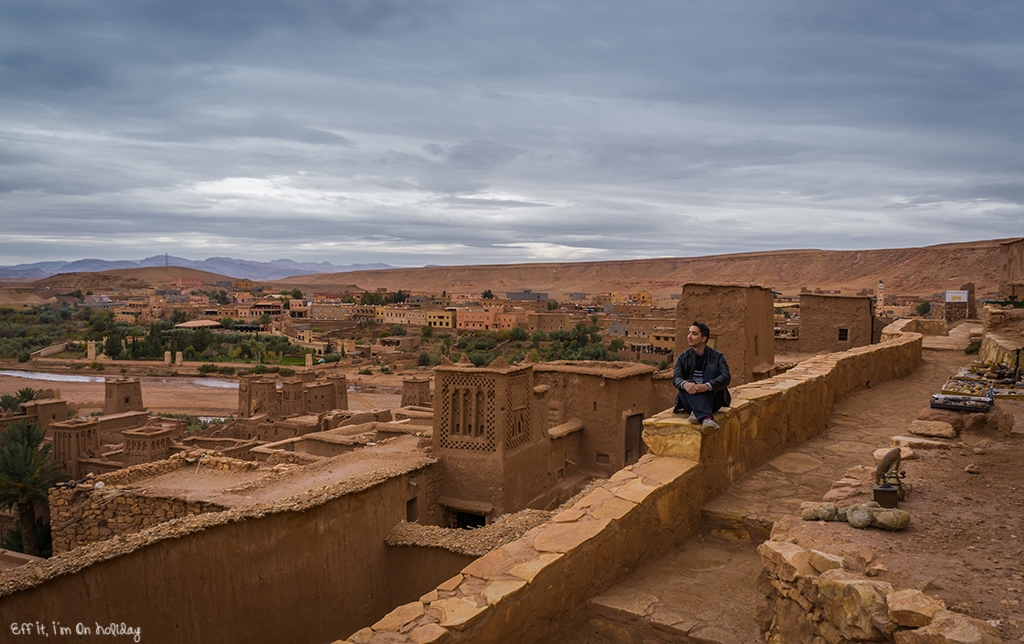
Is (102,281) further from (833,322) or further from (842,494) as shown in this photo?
(842,494)

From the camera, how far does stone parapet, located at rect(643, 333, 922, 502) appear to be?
4.09m

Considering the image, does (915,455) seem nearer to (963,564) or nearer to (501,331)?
(963,564)

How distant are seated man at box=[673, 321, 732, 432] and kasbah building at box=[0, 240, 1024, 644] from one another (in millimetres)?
116

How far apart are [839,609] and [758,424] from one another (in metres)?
2.54

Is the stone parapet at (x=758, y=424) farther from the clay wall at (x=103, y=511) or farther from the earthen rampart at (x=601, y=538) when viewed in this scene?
the clay wall at (x=103, y=511)

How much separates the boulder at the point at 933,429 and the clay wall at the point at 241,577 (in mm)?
5248

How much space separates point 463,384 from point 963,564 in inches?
392

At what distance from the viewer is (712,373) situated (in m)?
4.25

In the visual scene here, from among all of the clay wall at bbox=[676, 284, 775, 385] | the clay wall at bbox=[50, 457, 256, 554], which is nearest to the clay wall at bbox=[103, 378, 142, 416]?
the clay wall at bbox=[50, 457, 256, 554]

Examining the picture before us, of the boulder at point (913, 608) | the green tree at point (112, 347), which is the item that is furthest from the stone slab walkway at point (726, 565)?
the green tree at point (112, 347)

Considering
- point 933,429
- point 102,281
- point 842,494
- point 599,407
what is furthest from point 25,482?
point 102,281

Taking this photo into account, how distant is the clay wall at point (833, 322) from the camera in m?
14.7

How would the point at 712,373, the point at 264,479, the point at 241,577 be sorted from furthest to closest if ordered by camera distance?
the point at 264,479, the point at 241,577, the point at 712,373

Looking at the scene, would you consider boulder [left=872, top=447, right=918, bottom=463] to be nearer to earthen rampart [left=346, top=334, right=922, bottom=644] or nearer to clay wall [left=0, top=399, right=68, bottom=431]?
earthen rampart [left=346, top=334, right=922, bottom=644]
